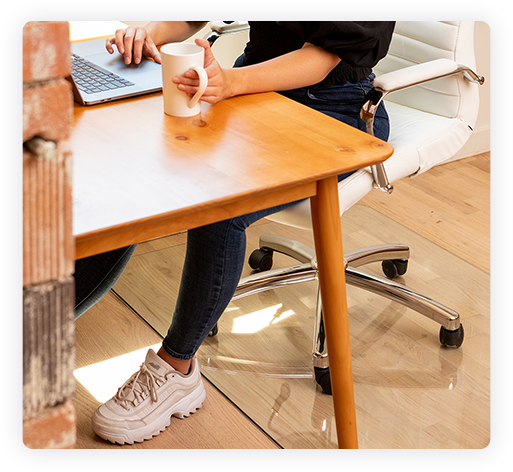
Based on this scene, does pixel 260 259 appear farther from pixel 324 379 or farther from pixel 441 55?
pixel 441 55

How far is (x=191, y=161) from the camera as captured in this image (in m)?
0.80

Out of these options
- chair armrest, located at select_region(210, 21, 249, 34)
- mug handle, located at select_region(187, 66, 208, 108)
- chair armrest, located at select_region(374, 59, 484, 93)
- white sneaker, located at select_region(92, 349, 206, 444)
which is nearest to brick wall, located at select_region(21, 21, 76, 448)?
mug handle, located at select_region(187, 66, 208, 108)

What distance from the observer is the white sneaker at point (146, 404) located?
4.00ft

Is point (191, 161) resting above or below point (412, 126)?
above

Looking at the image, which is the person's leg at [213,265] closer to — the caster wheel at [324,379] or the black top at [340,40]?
the black top at [340,40]

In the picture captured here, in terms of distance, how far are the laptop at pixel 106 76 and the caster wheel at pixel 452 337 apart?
0.89 metres

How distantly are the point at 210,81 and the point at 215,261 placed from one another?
33cm

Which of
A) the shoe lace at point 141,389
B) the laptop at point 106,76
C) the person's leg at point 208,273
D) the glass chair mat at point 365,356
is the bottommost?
the glass chair mat at point 365,356

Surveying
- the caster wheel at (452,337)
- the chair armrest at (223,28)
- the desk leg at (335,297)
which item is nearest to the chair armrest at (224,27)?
the chair armrest at (223,28)

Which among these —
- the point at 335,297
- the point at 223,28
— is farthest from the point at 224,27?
the point at 335,297

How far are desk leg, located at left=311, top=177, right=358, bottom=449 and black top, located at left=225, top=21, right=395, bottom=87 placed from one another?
33 centimetres

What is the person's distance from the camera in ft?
3.57

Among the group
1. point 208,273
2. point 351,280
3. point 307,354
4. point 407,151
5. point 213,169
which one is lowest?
point 307,354

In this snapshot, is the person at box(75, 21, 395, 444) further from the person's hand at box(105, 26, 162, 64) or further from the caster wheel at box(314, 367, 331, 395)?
the caster wheel at box(314, 367, 331, 395)
